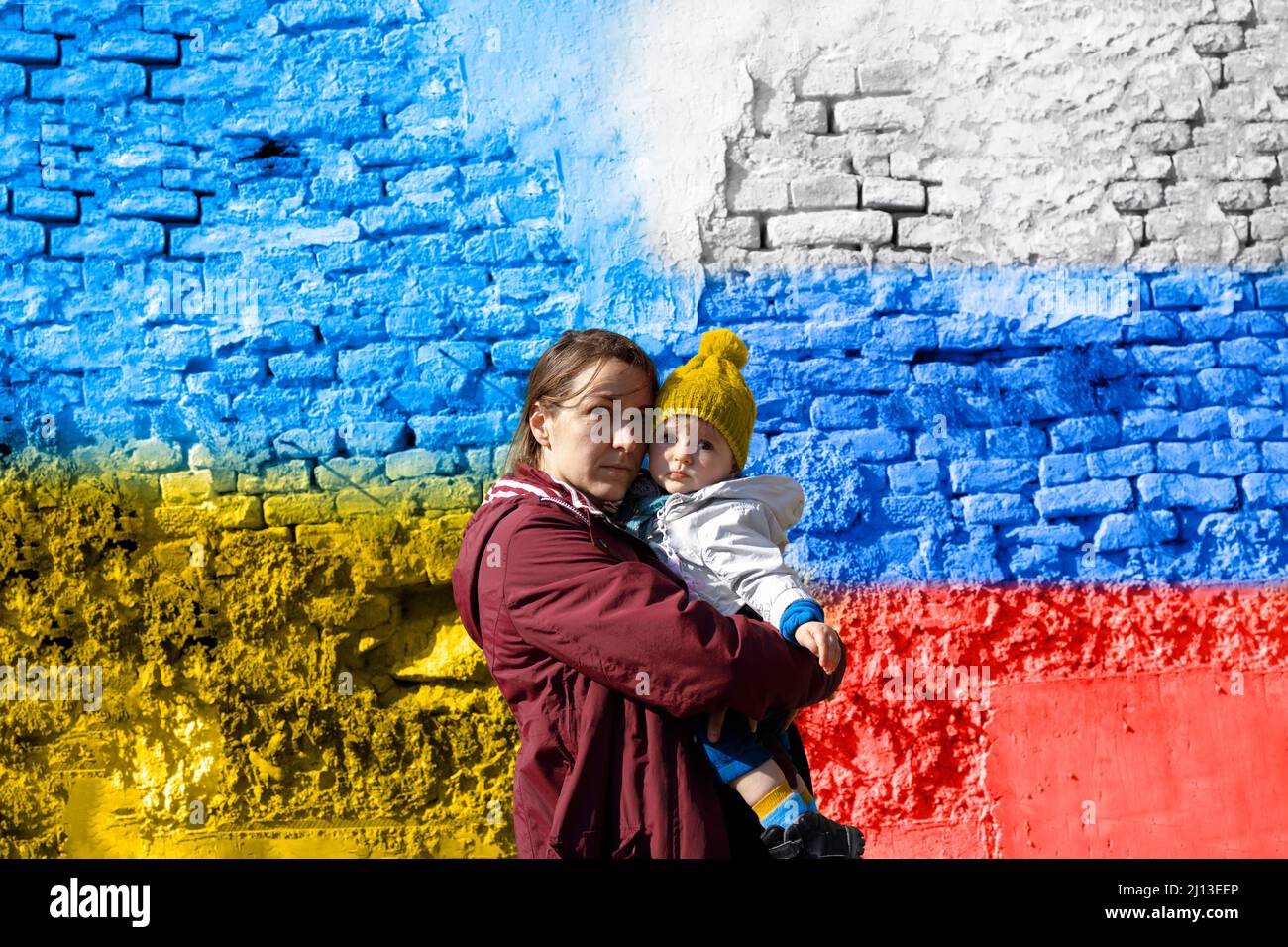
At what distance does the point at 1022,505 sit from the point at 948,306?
0.66m

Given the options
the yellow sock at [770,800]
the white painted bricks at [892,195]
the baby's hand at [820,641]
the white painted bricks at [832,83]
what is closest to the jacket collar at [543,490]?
the baby's hand at [820,641]

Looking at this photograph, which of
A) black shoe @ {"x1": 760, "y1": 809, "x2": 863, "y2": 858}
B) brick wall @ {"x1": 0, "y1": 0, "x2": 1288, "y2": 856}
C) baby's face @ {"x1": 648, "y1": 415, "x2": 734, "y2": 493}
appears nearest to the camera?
black shoe @ {"x1": 760, "y1": 809, "x2": 863, "y2": 858}

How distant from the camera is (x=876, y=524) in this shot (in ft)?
12.5

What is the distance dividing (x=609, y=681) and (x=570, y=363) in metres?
0.62

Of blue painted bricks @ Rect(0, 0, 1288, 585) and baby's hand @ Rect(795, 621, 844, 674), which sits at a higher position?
blue painted bricks @ Rect(0, 0, 1288, 585)

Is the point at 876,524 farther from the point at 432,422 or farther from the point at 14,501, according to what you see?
the point at 14,501

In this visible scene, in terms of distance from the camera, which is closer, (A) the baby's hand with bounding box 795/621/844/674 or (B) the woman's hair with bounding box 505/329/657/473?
(A) the baby's hand with bounding box 795/621/844/674

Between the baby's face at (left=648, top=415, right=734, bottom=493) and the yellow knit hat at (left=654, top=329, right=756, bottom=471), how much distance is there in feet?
0.05

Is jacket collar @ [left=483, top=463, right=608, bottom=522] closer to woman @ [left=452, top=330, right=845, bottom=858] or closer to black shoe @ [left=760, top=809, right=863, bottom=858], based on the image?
woman @ [left=452, top=330, right=845, bottom=858]

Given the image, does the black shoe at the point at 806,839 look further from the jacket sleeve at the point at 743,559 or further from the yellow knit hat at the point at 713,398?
the yellow knit hat at the point at 713,398

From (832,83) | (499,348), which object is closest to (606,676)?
(499,348)

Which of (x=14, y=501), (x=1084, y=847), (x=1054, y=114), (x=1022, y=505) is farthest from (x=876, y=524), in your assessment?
(x=14, y=501)

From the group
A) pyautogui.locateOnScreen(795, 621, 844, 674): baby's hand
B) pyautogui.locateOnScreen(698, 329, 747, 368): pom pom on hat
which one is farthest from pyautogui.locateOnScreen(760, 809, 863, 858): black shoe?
pyautogui.locateOnScreen(698, 329, 747, 368): pom pom on hat

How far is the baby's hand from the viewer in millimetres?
2033
